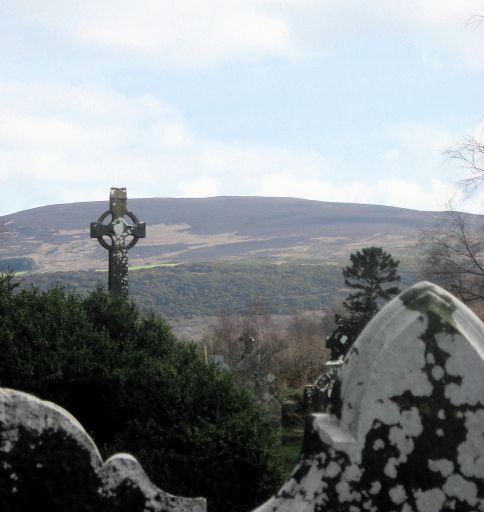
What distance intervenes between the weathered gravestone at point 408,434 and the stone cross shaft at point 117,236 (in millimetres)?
12202

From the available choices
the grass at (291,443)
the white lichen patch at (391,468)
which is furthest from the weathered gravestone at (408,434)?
the grass at (291,443)

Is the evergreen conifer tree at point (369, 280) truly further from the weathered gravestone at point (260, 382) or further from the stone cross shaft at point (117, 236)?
the stone cross shaft at point (117, 236)

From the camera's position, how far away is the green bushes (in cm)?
744

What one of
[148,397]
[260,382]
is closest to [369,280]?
[260,382]

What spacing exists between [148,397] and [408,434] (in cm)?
548

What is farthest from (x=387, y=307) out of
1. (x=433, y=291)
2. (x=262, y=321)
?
(x=262, y=321)

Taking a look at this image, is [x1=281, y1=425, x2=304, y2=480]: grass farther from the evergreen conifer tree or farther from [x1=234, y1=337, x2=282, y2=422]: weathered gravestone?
the evergreen conifer tree

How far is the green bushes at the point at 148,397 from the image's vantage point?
24.4 ft

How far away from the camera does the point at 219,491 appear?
7418 millimetres

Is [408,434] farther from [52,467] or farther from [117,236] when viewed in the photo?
[117,236]

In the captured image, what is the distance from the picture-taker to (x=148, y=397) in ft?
26.7

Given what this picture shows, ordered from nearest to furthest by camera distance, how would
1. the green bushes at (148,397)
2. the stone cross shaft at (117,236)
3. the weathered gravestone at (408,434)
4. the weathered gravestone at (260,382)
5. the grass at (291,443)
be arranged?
the weathered gravestone at (408,434), the green bushes at (148,397), the grass at (291,443), the stone cross shaft at (117,236), the weathered gravestone at (260,382)

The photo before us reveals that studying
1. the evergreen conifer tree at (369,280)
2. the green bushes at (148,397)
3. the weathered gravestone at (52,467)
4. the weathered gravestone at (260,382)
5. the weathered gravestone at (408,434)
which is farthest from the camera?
the evergreen conifer tree at (369,280)

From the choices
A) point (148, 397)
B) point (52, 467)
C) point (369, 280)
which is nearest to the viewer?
point (52, 467)
